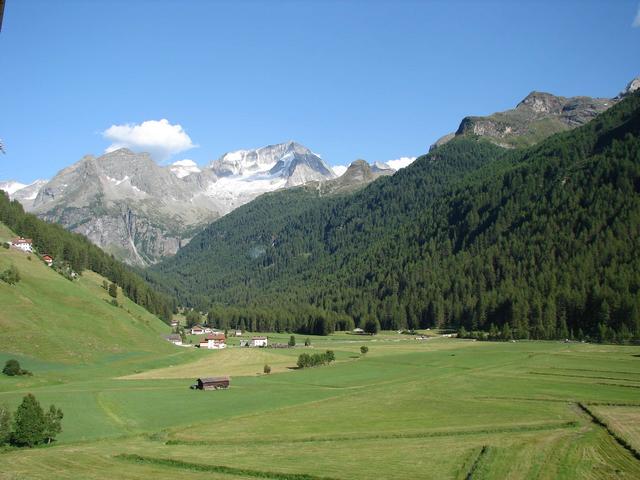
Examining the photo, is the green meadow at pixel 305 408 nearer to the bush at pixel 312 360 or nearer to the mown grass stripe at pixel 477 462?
the mown grass stripe at pixel 477 462

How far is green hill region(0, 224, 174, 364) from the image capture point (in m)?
105

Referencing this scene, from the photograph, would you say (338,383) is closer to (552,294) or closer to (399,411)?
(399,411)

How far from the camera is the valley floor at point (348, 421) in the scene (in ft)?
142

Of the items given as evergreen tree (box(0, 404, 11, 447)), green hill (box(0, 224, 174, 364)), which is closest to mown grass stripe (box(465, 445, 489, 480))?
evergreen tree (box(0, 404, 11, 447))

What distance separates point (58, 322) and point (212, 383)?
1842 inches

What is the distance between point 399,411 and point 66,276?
127m

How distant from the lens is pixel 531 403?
70125 millimetres

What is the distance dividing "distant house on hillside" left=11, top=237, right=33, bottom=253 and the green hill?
561 centimetres

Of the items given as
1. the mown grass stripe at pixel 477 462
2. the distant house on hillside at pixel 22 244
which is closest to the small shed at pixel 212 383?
the mown grass stripe at pixel 477 462

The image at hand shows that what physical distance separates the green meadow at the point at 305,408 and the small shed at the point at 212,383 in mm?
2377

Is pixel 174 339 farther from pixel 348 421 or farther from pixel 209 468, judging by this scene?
pixel 209 468

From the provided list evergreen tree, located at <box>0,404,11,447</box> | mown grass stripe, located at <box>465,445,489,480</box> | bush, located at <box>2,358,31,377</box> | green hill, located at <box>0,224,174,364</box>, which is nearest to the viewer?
mown grass stripe, located at <box>465,445,489,480</box>

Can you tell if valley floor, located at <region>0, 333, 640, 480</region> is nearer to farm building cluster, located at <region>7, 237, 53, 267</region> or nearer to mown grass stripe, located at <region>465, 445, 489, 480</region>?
mown grass stripe, located at <region>465, 445, 489, 480</region>

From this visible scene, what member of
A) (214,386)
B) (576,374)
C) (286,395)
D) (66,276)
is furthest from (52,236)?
(576,374)
